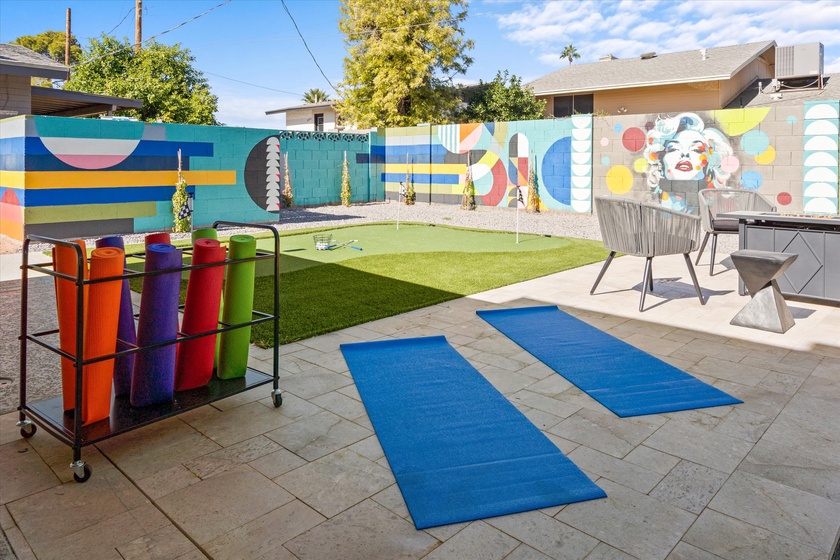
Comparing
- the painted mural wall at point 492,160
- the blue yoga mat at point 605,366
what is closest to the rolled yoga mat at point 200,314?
the blue yoga mat at point 605,366

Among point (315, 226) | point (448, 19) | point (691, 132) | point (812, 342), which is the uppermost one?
point (448, 19)

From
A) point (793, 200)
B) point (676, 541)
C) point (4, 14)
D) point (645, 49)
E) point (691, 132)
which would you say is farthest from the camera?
point (4, 14)

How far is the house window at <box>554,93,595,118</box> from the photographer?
20.6m

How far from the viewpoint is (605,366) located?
143 inches

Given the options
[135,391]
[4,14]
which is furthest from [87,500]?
[4,14]

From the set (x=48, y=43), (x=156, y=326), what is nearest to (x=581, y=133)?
(x=156, y=326)

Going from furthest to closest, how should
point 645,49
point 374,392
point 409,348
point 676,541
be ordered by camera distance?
point 645,49 < point 409,348 < point 374,392 < point 676,541

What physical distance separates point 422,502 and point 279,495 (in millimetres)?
520

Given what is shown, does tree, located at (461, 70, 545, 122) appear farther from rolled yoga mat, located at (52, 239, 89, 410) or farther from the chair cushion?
rolled yoga mat, located at (52, 239, 89, 410)

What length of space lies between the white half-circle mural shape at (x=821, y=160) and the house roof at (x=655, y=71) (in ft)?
29.6

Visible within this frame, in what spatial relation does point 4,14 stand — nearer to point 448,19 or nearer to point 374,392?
point 448,19

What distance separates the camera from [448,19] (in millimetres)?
23062

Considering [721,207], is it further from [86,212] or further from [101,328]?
[86,212]

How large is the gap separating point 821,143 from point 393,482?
10054 millimetres
